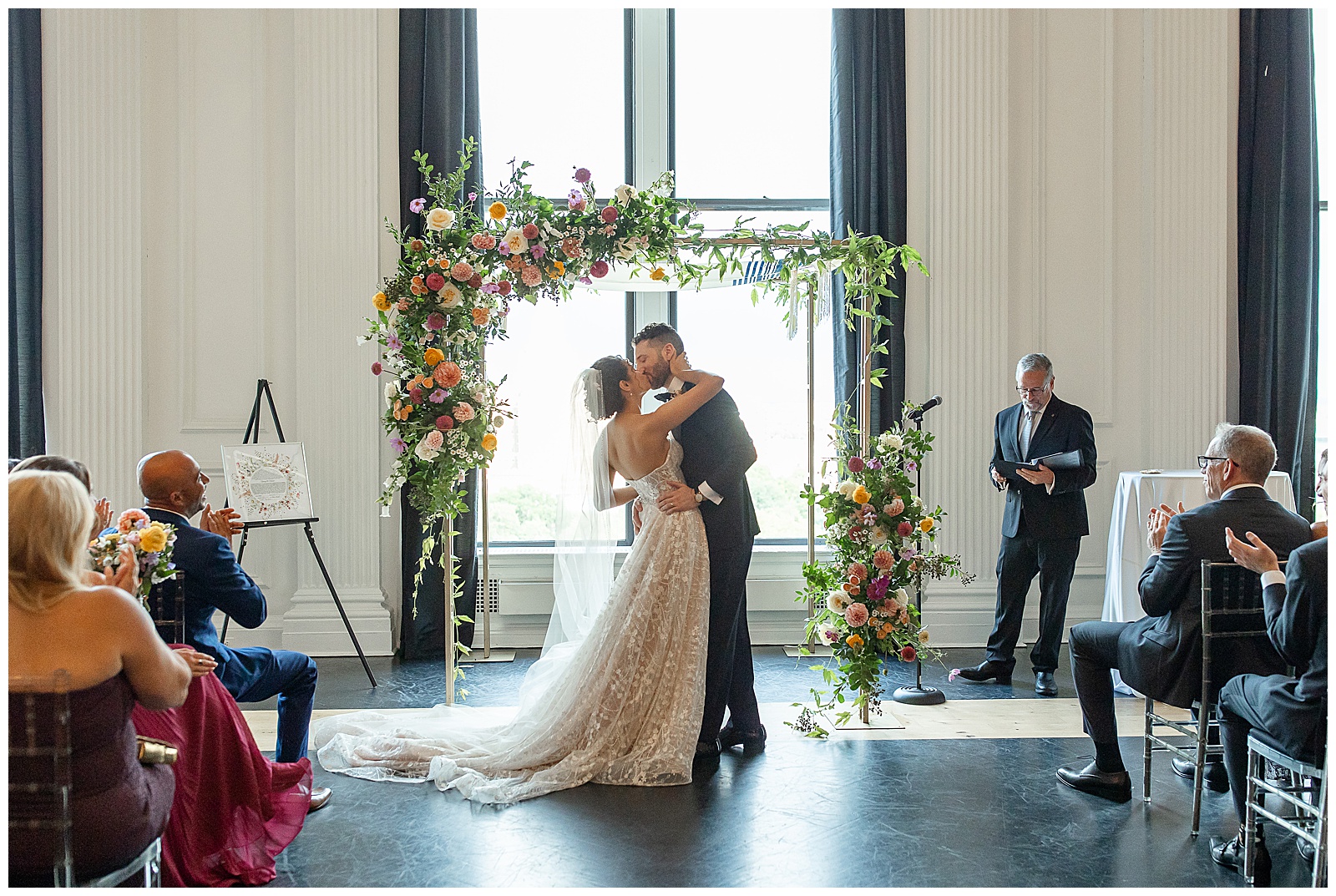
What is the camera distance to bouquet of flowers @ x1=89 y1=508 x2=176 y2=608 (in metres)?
2.67

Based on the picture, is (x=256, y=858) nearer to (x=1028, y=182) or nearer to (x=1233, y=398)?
(x=1028, y=182)

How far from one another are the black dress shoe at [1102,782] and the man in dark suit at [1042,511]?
59.9 inches

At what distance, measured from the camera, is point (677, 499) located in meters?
4.18

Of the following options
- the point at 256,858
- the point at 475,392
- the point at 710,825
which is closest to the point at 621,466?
the point at 475,392

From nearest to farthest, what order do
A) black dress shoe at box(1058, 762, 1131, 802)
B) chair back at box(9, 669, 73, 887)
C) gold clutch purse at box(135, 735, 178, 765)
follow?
chair back at box(9, 669, 73, 887) < gold clutch purse at box(135, 735, 178, 765) < black dress shoe at box(1058, 762, 1131, 802)

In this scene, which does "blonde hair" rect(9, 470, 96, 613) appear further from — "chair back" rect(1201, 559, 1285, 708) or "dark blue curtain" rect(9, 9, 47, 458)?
"dark blue curtain" rect(9, 9, 47, 458)

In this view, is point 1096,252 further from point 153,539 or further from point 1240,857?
point 153,539

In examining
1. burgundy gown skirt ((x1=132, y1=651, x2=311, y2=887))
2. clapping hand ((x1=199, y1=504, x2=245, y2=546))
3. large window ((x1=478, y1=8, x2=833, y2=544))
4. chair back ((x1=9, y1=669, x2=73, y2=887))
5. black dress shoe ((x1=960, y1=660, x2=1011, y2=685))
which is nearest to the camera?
chair back ((x1=9, y1=669, x2=73, y2=887))

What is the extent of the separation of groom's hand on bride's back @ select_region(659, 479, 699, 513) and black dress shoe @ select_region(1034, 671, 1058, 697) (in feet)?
7.50

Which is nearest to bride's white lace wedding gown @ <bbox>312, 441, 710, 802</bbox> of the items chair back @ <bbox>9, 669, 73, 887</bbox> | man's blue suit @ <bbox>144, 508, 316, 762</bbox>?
man's blue suit @ <bbox>144, 508, 316, 762</bbox>

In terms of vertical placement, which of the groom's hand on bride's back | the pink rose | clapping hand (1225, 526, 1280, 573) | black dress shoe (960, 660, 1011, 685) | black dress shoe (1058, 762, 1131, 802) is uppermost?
the groom's hand on bride's back

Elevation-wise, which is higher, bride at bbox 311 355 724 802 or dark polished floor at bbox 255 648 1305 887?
bride at bbox 311 355 724 802

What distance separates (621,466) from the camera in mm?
4281

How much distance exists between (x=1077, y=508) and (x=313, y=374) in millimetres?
4494
